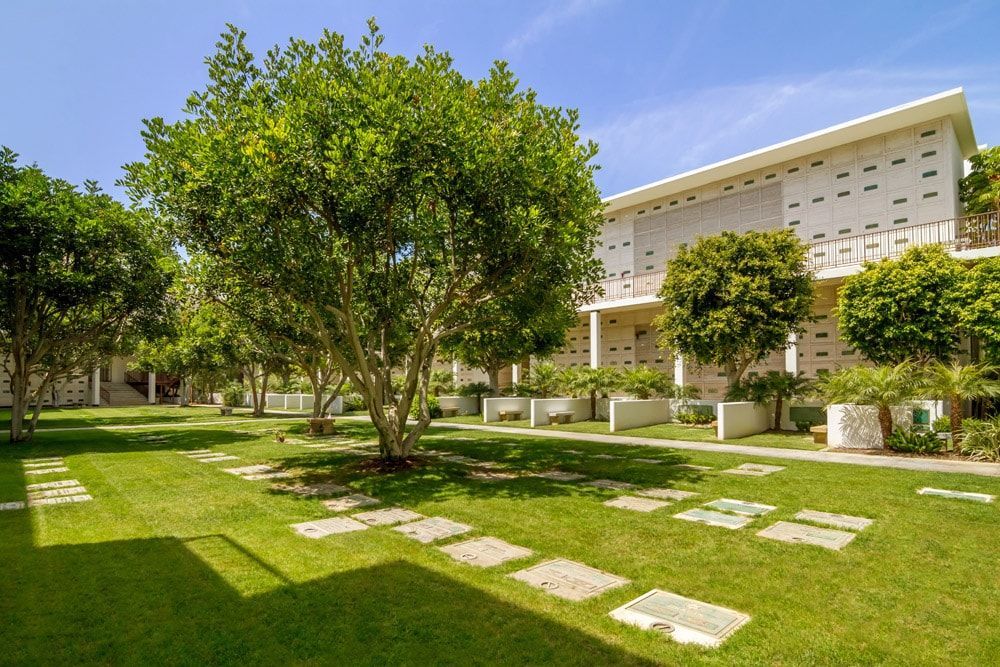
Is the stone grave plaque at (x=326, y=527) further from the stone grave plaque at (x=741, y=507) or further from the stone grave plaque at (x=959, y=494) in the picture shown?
the stone grave plaque at (x=959, y=494)

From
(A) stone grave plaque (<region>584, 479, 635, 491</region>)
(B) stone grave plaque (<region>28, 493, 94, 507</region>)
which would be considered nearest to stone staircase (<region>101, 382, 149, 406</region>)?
(B) stone grave plaque (<region>28, 493, 94, 507</region>)

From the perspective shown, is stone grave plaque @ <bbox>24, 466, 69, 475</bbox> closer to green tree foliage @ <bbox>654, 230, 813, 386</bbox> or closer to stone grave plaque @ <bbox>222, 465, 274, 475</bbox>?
stone grave plaque @ <bbox>222, 465, 274, 475</bbox>

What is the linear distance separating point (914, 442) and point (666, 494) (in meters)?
8.71

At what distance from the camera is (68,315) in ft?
58.7

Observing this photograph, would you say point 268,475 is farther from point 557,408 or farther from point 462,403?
point 462,403

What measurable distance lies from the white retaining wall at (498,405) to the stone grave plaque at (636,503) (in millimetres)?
16164

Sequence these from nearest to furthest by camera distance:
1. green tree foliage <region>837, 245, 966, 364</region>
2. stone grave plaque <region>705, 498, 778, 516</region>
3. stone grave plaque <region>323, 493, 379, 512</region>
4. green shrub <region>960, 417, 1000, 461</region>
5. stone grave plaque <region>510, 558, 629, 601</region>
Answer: stone grave plaque <region>510, 558, 629, 601</region>
stone grave plaque <region>705, 498, 778, 516</region>
stone grave plaque <region>323, 493, 379, 512</region>
green shrub <region>960, 417, 1000, 461</region>
green tree foliage <region>837, 245, 966, 364</region>

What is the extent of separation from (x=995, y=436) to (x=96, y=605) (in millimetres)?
16666

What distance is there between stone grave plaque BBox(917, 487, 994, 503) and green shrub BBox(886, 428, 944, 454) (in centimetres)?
495

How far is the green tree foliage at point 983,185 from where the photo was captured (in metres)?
19.2

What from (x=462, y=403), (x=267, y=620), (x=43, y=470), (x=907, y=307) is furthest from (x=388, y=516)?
(x=462, y=403)

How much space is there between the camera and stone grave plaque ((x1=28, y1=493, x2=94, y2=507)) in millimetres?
8320

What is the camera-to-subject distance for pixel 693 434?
58.9 ft

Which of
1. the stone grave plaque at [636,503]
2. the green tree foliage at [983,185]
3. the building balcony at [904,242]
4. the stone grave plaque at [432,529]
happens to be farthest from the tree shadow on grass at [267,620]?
the green tree foliage at [983,185]
